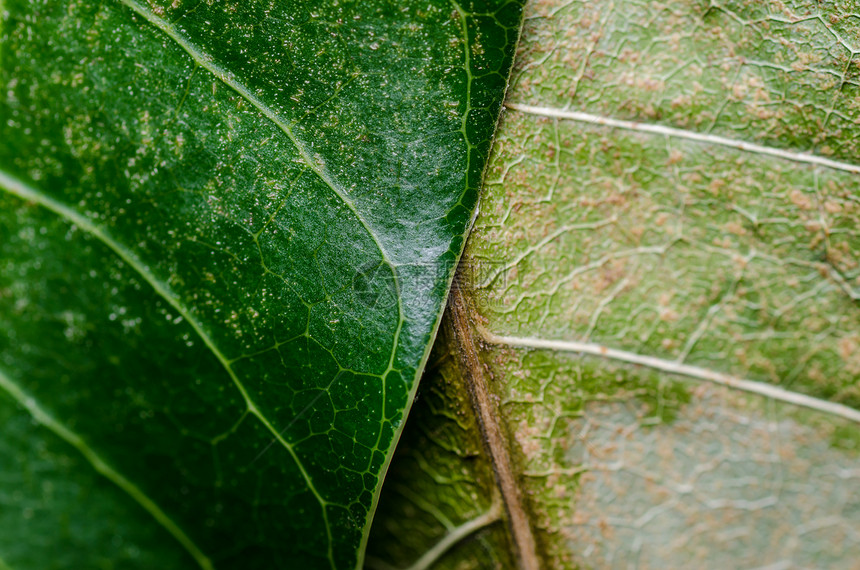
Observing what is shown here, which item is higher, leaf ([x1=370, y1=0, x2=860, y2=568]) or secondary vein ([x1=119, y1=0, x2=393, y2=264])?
secondary vein ([x1=119, y1=0, x2=393, y2=264])

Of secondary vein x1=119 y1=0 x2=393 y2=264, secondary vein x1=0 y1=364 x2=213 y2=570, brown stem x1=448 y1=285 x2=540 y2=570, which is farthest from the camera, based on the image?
brown stem x1=448 y1=285 x2=540 y2=570

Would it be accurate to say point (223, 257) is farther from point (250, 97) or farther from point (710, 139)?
point (710, 139)

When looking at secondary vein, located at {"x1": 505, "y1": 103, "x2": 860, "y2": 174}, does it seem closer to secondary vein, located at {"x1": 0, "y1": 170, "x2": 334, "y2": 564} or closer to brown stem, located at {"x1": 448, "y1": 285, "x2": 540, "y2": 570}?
brown stem, located at {"x1": 448, "y1": 285, "x2": 540, "y2": 570}

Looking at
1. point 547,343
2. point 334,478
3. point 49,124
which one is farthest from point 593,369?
point 49,124

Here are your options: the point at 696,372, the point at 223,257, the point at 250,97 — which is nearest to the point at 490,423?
the point at 696,372

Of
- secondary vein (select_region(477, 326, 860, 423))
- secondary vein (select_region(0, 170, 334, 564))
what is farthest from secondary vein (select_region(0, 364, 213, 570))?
secondary vein (select_region(477, 326, 860, 423))

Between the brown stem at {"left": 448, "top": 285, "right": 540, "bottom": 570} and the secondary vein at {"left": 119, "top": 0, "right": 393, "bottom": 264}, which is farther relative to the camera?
the brown stem at {"left": 448, "top": 285, "right": 540, "bottom": 570}

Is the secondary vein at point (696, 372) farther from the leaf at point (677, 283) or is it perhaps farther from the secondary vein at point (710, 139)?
the secondary vein at point (710, 139)
